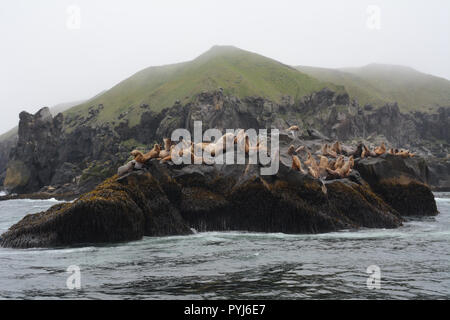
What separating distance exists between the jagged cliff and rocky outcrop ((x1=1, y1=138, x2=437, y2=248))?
6291 centimetres

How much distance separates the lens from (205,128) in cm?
12388

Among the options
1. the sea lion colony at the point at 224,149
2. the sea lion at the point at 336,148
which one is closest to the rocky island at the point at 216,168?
the sea lion colony at the point at 224,149

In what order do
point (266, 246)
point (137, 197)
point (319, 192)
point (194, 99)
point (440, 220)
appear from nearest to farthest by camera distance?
point (266, 246) < point (137, 197) < point (319, 192) < point (440, 220) < point (194, 99)

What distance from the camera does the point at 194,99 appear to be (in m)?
140

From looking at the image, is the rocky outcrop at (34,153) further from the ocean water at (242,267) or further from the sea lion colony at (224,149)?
the ocean water at (242,267)

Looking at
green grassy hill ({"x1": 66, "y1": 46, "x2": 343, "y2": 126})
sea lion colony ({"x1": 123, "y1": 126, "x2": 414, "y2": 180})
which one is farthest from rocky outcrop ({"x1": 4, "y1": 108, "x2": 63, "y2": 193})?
sea lion colony ({"x1": 123, "y1": 126, "x2": 414, "y2": 180})

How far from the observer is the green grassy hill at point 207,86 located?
156750 millimetres

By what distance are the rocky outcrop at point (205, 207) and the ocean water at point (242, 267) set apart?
1.26 metres

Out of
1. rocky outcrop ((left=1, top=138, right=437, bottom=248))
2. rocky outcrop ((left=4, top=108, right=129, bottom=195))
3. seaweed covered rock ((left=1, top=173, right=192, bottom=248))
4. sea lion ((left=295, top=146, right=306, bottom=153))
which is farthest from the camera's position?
rocky outcrop ((left=4, top=108, right=129, bottom=195))

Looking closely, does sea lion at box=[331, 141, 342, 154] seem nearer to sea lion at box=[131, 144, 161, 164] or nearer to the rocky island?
the rocky island

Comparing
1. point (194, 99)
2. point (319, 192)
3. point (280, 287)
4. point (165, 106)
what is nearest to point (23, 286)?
point (280, 287)

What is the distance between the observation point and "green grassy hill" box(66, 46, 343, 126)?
514 feet
